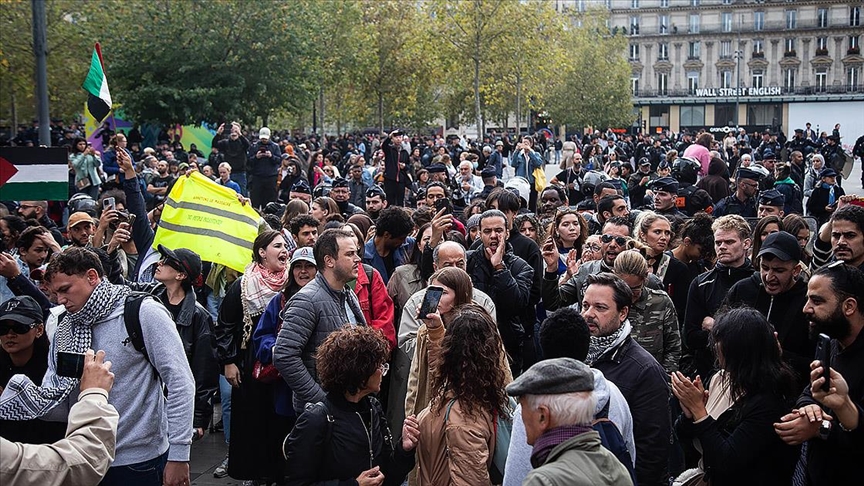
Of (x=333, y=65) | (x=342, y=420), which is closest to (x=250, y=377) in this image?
(x=342, y=420)

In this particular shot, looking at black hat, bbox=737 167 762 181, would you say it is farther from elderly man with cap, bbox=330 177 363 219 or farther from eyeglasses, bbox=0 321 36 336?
eyeglasses, bbox=0 321 36 336

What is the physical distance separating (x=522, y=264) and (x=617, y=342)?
8.44ft

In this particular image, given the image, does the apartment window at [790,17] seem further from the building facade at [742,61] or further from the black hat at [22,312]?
the black hat at [22,312]

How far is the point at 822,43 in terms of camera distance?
87000 millimetres

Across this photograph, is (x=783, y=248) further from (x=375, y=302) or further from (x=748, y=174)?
(x=748, y=174)

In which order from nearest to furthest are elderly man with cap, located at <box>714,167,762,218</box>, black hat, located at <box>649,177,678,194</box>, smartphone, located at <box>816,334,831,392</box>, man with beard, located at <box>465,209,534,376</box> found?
smartphone, located at <box>816,334,831,392</box>, man with beard, located at <box>465,209,534,376</box>, black hat, located at <box>649,177,678,194</box>, elderly man with cap, located at <box>714,167,762,218</box>

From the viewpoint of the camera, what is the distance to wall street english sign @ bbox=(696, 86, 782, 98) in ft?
292

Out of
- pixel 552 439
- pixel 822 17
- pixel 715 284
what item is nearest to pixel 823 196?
pixel 715 284

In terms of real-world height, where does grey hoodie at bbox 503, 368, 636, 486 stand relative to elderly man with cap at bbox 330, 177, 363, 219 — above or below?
below

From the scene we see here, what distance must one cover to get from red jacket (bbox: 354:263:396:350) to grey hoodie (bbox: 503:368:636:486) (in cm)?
248

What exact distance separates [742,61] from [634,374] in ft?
302

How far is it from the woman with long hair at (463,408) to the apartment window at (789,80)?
9094 cm

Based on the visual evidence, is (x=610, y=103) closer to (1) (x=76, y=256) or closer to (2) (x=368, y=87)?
(2) (x=368, y=87)

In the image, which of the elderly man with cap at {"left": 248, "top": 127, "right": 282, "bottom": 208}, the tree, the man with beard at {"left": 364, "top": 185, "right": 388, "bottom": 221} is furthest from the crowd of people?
the tree
